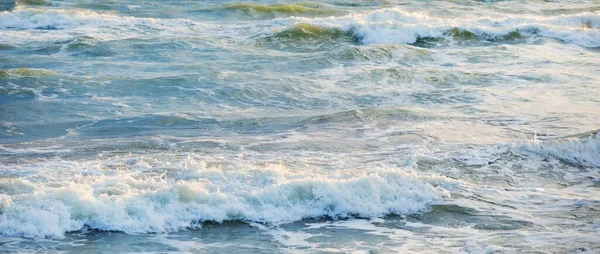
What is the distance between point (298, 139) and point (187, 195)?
3215mm

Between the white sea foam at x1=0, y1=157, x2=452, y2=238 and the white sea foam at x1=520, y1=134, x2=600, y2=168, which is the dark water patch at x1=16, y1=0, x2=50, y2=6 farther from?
the white sea foam at x1=520, y1=134, x2=600, y2=168

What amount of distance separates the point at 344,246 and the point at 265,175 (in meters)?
1.92

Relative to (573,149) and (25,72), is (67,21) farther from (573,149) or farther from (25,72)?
(573,149)

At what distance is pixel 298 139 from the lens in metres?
11.8

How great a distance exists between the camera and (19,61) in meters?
18.0

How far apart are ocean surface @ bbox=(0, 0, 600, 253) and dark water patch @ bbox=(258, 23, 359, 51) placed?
8 cm

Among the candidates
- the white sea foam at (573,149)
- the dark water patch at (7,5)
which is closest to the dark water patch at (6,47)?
the dark water patch at (7,5)

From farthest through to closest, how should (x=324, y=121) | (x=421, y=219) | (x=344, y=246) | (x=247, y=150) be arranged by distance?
(x=324, y=121), (x=247, y=150), (x=421, y=219), (x=344, y=246)

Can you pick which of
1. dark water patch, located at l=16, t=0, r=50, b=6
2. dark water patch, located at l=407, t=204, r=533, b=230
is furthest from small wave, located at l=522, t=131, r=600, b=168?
dark water patch, located at l=16, t=0, r=50, b=6

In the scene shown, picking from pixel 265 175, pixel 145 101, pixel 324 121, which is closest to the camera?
pixel 265 175

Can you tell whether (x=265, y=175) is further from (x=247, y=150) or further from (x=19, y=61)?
(x=19, y=61)

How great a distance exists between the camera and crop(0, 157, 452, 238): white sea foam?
8.36 metres

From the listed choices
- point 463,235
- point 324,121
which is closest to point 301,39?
point 324,121

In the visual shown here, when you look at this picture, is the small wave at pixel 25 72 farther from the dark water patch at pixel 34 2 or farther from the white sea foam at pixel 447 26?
the dark water patch at pixel 34 2
